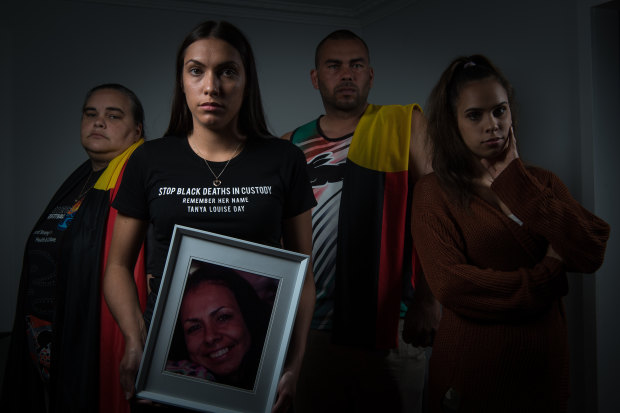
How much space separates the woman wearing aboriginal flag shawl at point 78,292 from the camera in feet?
6.32

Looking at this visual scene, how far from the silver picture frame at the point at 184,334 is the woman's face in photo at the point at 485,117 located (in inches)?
28.8

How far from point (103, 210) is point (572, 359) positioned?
2.20 m

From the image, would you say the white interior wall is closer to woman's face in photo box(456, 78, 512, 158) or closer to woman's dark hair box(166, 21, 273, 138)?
woman's face in photo box(456, 78, 512, 158)

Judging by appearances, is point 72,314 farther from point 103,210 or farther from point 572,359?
point 572,359

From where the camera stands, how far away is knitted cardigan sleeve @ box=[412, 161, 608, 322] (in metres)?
1.32

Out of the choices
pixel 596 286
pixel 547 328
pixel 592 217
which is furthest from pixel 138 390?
pixel 596 286

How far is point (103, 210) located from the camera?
2.07 metres

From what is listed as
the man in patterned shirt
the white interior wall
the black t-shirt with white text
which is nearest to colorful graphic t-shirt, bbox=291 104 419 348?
the man in patterned shirt

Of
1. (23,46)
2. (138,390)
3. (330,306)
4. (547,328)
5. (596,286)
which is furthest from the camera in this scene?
Result: (23,46)

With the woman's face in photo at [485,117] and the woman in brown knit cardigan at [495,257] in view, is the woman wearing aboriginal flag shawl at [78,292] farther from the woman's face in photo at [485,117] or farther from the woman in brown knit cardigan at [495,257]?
the woman's face in photo at [485,117]

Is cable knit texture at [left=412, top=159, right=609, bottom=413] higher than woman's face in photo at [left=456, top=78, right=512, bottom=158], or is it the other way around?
woman's face in photo at [left=456, top=78, right=512, bottom=158]

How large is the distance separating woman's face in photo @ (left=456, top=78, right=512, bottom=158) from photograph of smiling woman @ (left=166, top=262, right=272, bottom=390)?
83 centimetres

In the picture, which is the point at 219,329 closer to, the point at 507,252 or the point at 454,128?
the point at 507,252

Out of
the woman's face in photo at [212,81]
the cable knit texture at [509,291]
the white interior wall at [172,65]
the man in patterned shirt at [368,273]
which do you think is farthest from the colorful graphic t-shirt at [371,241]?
the white interior wall at [172,65]
